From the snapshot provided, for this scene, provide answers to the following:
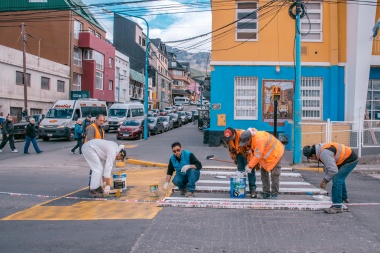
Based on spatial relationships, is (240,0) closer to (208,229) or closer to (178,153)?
(178,153)

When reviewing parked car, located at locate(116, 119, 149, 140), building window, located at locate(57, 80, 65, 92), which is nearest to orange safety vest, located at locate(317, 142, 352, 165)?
parked car, located at locate(116, 119, 149, 140)

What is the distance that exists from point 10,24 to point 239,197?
41252mm

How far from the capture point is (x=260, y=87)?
20.2m

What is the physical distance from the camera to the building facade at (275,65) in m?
20.0

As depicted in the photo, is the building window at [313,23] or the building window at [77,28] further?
the building window at [77,28]

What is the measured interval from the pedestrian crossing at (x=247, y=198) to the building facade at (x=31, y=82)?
25.4 meters

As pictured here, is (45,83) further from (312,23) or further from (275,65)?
(312,23)

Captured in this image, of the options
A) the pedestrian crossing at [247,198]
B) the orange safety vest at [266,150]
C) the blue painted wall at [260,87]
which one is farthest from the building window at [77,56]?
the orange safety vest at [266,150]

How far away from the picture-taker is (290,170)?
44.4 feet

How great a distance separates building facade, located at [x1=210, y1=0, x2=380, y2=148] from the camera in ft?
65.5

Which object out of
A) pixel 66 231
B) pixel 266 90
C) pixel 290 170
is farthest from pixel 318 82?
pixel 66 231

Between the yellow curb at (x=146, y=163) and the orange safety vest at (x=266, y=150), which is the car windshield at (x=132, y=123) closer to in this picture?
the yellow curb at (x=146, y=163)

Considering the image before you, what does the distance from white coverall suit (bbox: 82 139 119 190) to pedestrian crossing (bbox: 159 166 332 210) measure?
1576mm

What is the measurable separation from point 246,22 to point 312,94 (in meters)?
4.85
